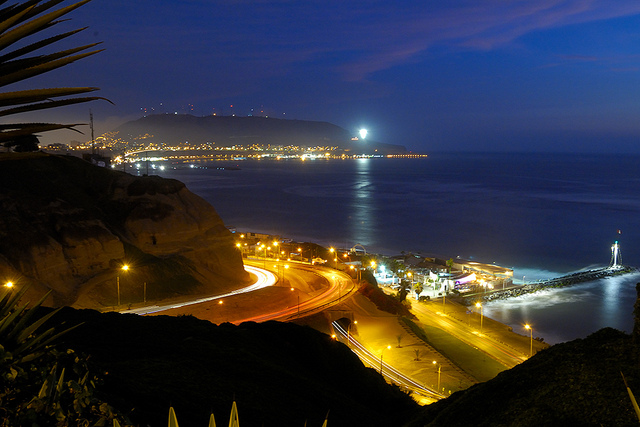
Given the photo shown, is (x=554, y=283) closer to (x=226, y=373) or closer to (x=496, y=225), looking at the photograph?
(x=496, y=225)

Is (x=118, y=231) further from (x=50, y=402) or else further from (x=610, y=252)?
(x=610, y=252)

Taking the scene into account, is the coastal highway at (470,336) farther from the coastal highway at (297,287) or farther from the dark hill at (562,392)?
the dark hill at (562,392)

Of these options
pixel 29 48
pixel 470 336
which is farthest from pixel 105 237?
pixel 29 48

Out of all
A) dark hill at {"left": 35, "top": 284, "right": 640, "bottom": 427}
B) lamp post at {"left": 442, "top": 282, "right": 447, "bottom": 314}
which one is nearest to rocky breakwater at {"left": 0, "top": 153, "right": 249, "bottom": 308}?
dark hill at {"left": 35, "top": 284, "right": 640, "bottom": 427}

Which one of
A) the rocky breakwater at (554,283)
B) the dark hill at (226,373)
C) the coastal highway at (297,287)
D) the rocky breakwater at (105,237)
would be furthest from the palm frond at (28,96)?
the rocky breakwater at (554,283)

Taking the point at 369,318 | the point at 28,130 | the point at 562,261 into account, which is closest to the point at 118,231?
the point at 369,318

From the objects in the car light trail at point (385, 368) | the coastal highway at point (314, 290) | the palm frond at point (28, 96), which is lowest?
the car light trail at point (385, 368)
